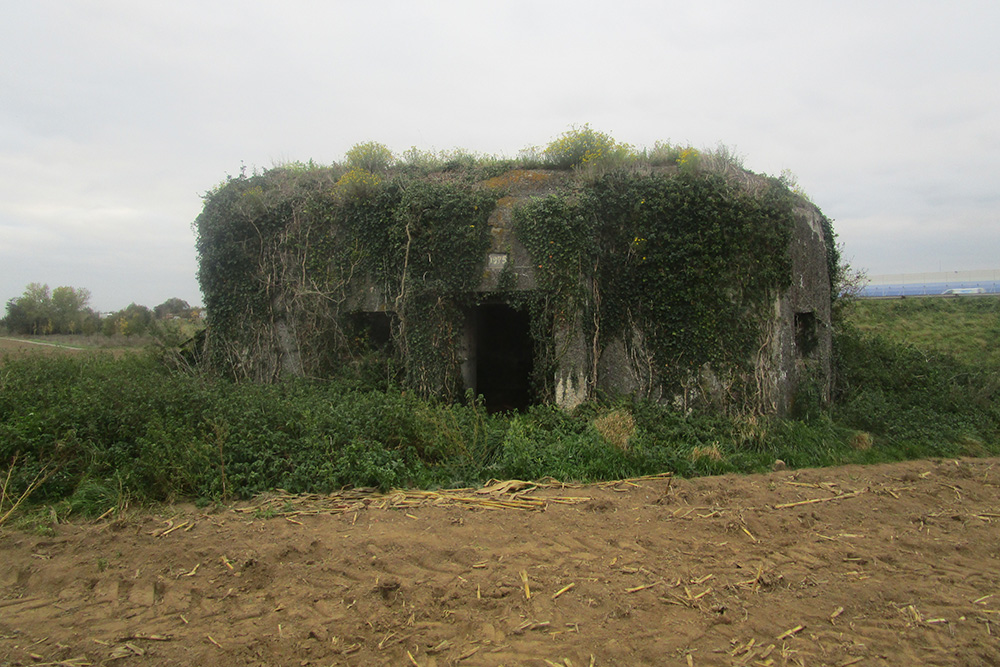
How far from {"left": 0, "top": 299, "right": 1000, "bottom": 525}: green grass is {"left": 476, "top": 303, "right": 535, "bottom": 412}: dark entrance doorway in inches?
109

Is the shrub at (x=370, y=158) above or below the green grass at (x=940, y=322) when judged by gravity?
above

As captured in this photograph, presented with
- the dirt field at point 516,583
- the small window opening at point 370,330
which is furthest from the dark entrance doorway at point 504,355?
the dirt field at point 516,583

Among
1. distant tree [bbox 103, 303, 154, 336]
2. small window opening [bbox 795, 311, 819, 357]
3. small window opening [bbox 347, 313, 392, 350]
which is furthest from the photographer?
distant tree [bbox 103, 303, 154, 336]

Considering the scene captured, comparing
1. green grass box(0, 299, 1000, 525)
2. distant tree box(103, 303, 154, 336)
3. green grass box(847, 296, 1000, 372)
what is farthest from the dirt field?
distant tree box(103, 303, 154, 336)

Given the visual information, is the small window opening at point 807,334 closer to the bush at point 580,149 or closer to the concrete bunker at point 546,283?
the concrete bunker at point 546,283

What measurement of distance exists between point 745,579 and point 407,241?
20.7ft

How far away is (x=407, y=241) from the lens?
8742 millimetres

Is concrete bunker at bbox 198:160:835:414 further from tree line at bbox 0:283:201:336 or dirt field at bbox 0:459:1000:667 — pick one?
tree line at bbox 0:283:201:336

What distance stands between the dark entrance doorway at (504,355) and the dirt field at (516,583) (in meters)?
5.21

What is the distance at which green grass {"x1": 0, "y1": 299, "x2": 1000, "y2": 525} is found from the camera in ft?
18.2

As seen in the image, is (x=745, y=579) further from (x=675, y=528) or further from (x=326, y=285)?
(x=326, y=285)

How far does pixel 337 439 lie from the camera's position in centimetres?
604

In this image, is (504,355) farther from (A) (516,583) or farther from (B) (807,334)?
(A) (516,583)

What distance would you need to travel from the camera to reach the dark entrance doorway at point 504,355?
10.9 metres
